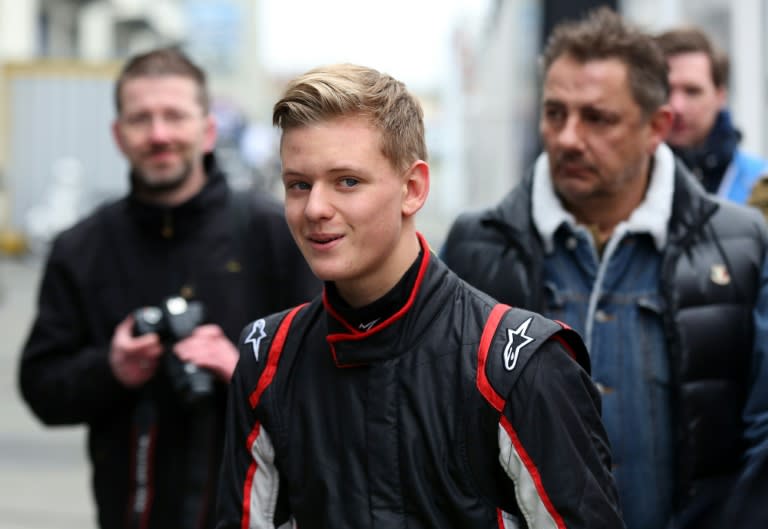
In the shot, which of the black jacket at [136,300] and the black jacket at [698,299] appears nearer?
the black jacket at [698,299]

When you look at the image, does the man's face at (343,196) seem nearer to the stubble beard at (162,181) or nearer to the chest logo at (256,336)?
the chest logo at (256,336)

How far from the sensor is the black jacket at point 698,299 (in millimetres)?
3014

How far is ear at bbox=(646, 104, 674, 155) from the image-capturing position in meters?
3.32

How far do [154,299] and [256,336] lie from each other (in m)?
1.35

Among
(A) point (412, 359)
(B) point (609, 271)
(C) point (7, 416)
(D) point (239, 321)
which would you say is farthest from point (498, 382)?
(C) point (7, 416)

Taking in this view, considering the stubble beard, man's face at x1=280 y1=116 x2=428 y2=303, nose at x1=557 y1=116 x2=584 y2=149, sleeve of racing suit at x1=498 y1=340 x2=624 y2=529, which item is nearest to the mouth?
man's face at x1=280 y1=116 x2=428 y2=303

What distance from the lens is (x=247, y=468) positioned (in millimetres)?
2359

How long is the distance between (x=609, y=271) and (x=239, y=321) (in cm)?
113

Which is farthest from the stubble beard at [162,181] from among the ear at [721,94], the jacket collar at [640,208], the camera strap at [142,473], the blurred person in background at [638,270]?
the ear at [721,94]

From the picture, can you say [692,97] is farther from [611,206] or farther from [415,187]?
[415,187]

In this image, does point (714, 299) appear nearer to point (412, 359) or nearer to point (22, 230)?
point (412, 359)

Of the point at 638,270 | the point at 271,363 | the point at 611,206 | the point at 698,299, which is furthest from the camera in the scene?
the point at 611,206

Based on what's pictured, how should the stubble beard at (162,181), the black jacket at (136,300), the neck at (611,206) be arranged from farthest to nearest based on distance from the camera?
the stubble beard at (162,181), the black jacket at (136,300), the neck at (611,206)

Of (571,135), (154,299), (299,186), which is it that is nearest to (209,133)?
(154,299)
